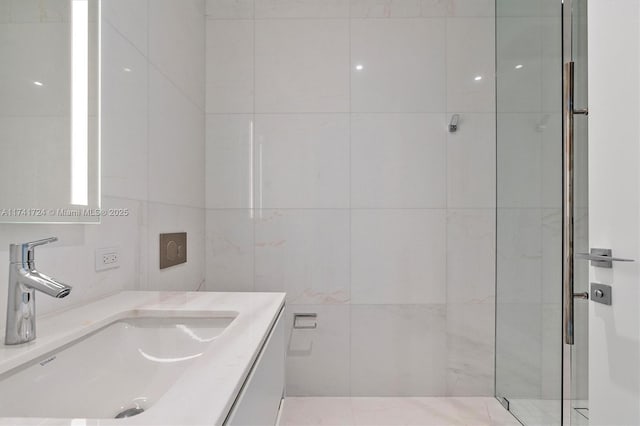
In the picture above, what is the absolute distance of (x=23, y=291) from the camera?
0.64 metres

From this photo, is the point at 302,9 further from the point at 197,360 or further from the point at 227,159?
the point at 197,360

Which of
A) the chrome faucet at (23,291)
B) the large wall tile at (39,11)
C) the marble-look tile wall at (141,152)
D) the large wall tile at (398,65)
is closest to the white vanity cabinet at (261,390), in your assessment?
the chrome faucet at (23,291)

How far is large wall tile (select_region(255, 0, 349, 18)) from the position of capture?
1.81m

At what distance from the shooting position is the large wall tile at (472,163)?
1.79 m

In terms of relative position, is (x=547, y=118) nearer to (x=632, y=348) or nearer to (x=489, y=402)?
(x=632, y=348)

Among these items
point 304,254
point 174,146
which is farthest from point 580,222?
point 174,146

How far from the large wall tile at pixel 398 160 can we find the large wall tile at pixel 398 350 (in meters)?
0.56

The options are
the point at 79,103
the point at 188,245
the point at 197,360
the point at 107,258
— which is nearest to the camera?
the point at 197,360

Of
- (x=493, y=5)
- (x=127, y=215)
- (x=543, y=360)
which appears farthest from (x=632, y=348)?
(x=493, y=5)

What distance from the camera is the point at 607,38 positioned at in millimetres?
972

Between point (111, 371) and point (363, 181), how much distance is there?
135 cm

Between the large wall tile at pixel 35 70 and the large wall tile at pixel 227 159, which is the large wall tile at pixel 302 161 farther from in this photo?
the large wall tile at pixel 35 70

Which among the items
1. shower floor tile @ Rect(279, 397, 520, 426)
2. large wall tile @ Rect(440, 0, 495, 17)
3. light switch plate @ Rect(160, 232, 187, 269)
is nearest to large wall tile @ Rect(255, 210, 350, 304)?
light switch plate @ Rect(160, 232, 187, 269)

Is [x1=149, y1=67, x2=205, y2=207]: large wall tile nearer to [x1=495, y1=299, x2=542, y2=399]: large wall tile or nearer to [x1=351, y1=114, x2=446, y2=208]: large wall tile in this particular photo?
[x1=351, y1=114, x2=446, y2=208]: large wall tile
